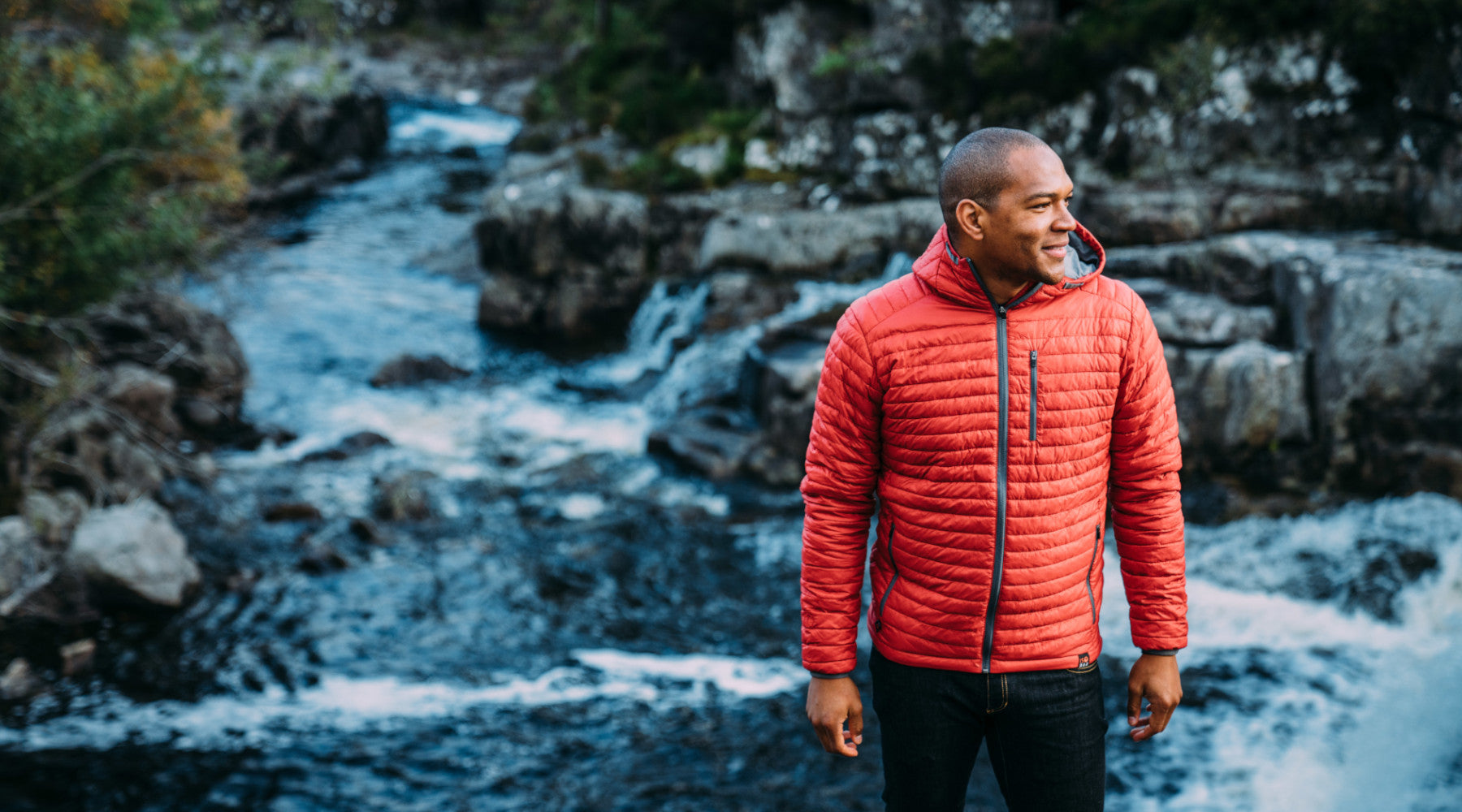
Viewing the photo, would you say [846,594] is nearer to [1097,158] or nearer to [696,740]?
[696,740]

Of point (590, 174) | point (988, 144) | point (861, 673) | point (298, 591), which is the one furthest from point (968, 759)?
point (590, 174)

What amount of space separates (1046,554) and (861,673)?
12.7 ft

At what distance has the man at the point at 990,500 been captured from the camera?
2.35 m

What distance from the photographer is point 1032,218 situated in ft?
7.38

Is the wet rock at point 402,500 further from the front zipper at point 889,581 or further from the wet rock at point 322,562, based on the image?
the front zipper at point 889,581

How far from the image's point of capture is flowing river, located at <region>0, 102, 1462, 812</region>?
16.6 ft

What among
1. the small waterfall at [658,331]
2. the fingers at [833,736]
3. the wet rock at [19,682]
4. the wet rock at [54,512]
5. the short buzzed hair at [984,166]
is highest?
the short buzzed hair at [984,166]

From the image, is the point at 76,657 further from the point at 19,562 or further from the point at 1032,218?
the point at 1032,218

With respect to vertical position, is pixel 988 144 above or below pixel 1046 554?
above

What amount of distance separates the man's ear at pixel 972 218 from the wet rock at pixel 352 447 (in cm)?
962

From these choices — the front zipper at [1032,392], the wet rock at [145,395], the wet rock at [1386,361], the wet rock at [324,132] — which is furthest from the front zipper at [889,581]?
the wet rock at [324,132]

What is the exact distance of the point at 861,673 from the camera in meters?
6.05

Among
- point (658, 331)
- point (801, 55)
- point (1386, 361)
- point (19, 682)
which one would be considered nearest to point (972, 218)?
point (19, 682)

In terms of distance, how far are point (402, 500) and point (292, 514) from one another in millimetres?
978
